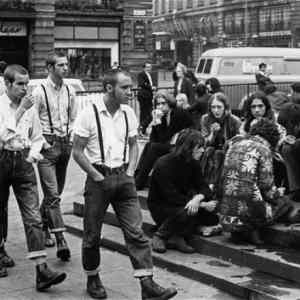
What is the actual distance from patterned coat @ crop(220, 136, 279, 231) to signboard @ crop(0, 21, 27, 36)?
1145 inches

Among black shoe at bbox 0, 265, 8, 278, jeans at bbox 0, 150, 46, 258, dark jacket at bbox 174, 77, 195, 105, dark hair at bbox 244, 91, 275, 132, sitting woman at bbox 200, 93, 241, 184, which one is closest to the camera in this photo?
jeans at bbox 0, 150, 46, 258

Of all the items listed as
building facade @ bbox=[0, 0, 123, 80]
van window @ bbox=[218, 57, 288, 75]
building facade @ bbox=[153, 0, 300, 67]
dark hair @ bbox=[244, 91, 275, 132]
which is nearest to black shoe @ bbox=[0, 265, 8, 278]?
dark hair @ bbox=[244, 91, 275, 132]

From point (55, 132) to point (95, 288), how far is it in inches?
75.3

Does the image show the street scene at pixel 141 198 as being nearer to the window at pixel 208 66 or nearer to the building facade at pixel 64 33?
the window at pixel 208 66

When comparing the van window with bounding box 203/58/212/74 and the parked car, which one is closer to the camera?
the parked car

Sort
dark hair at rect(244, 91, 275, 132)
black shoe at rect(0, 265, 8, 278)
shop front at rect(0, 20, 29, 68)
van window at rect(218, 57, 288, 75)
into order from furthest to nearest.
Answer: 1. shop front at rect(0, 20, 29, 68)
2. van window at rect(218, 57, 288, 75)
3. dark hair at rect(244, 91, 275, 132)
4. black shoe at rect(0, 265, 8, 278)

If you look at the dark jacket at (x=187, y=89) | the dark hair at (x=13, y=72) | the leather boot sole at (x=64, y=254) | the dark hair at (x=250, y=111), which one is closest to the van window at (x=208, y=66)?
the dark jacket at (x=187, y=89)

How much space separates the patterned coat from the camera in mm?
6836

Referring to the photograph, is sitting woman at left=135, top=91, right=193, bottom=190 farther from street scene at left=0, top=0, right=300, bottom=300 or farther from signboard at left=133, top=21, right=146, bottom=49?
signboard at left=133, top=21, right=146, bottom=49

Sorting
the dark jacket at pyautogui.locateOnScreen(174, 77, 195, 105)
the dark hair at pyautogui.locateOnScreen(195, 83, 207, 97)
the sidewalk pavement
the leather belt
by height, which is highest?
the dark hair at pyautogui.locateOnScreen(195, 83, 207, 97)

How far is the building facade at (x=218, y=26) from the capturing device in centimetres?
5616

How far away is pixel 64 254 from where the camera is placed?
7.32 metres

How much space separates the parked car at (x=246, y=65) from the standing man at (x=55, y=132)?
1552cm

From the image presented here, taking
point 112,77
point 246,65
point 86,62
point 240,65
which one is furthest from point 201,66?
point 112,77
